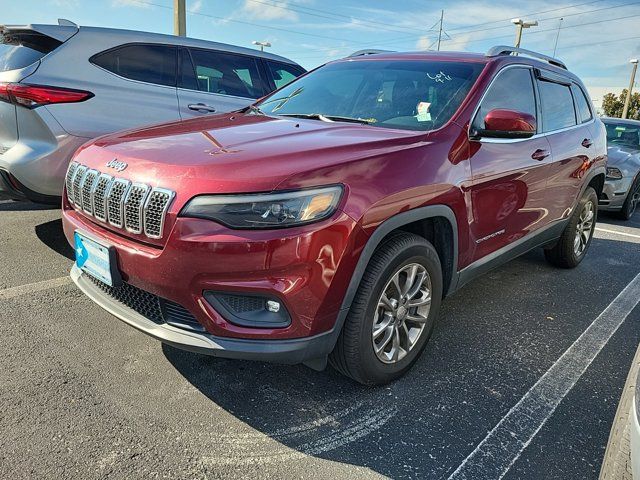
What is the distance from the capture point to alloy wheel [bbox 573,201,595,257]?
4.59 metres

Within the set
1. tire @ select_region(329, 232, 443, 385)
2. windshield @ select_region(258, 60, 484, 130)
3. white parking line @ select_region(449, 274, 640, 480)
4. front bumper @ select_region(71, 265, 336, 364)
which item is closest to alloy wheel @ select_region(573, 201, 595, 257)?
white parking line @ select_region(449, 274, 640, 480)

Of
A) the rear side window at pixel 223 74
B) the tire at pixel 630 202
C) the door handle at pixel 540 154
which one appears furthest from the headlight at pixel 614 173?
the rear side window at pixel 223 74

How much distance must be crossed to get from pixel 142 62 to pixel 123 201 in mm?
2924

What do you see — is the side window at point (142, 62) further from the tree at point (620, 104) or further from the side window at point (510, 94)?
the tree at point (620, 104)

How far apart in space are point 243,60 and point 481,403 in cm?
451

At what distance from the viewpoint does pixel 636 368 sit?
1.61 meters

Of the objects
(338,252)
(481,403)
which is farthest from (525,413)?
(338,252)

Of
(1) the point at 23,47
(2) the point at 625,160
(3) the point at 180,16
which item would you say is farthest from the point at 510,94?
(3) the point at 180,16

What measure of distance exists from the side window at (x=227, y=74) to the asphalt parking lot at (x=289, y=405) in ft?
8.53

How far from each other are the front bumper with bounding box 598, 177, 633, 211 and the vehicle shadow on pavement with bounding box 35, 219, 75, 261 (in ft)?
22.9

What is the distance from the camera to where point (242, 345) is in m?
2.02

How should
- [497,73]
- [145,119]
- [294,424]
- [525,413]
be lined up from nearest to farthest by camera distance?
[294,424] → [525,413] → [497,73] → [145,119]

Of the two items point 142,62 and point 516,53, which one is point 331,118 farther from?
point 142,62

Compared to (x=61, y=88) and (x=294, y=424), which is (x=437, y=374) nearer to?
(x=294, y=424)
